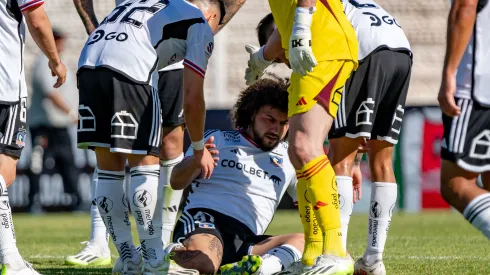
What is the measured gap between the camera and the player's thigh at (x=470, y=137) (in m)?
4.41

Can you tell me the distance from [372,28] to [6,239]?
2515 mm

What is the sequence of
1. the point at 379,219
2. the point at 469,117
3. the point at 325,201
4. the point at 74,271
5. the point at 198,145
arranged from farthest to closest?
1. the point at 74,271
2. the point at 379,219
3. the point at 198,145
4. the point at 325,201
5. the point at 469,117

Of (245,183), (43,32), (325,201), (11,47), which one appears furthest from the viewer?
(245,183)

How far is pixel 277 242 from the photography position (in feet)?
17.8

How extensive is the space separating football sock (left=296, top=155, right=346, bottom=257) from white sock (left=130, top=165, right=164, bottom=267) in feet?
3.11

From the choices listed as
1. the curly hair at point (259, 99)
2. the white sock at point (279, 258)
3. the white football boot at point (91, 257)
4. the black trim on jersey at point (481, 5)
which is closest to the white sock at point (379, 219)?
the white sock at point (279, 258)

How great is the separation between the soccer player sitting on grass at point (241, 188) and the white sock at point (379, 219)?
0.54 m

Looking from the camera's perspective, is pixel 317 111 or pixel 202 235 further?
pixel 202 235

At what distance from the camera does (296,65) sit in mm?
4859

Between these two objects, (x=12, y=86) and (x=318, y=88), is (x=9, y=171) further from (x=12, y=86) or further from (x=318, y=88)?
(x=318, y=88)

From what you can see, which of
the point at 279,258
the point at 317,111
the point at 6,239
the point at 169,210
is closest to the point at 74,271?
the point at 169,210

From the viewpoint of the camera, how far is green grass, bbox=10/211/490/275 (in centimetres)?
625

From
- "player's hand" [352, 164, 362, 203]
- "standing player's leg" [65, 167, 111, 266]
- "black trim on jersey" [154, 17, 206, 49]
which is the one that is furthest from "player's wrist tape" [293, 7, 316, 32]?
"standing player's leg" [65, 167, 111, 266]

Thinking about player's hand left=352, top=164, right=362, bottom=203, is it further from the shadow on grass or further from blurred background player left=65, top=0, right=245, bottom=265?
the shadow on grass
